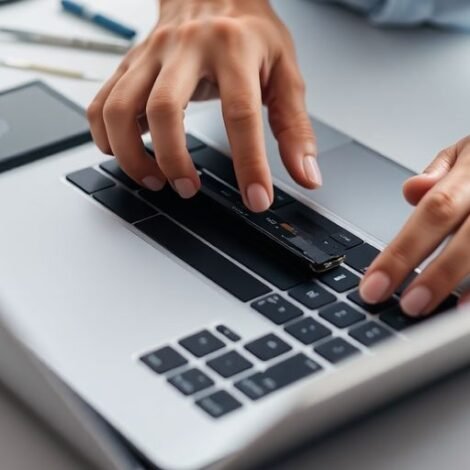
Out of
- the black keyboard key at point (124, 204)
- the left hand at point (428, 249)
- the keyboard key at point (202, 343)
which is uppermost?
the left hand at point (428, 249)

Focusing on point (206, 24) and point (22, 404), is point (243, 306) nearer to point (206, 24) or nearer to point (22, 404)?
point (22, 404)

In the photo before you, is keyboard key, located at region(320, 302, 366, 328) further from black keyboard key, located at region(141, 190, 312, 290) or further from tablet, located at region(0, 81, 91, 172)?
tablet, located at region(0, 81, 91, 172)

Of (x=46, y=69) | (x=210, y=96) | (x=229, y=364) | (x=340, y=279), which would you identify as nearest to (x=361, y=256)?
(x=340, y=279)

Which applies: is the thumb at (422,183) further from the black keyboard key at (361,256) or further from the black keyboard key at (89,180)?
the black keyboard key at (89,180)

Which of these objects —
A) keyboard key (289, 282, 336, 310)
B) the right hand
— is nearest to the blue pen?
the right hand

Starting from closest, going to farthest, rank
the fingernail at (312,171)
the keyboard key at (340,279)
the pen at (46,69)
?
the keyboard key at (340,279) < the fingernail at (312,171) < the pen at (46,69)

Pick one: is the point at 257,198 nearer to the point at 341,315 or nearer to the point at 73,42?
the point at 341,315

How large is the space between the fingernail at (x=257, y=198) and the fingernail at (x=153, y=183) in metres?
0.07

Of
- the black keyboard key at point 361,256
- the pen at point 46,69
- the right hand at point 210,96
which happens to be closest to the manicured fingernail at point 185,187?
the right hand at point 210,96

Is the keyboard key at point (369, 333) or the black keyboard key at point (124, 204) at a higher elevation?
the keyboard key at point (369, 333)

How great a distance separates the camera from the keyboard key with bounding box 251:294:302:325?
1.80 feet

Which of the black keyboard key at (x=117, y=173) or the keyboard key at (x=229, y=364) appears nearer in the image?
the keyboard key at (x=229, y=364)

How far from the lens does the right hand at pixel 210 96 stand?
2.17 ft

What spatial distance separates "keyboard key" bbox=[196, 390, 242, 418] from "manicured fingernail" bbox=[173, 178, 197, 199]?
0.20m
